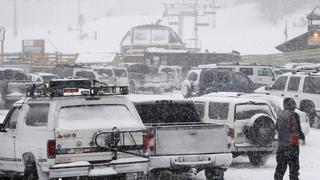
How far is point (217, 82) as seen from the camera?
31125 millimetres

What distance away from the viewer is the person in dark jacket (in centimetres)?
1300

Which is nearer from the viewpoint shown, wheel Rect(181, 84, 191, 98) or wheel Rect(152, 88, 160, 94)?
wheel Rect(181, 84, 191, 98)

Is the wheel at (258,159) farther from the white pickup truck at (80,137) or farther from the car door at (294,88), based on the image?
the car door at (294,88)

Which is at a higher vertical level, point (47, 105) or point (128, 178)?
point (47, 105)

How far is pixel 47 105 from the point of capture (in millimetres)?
11570

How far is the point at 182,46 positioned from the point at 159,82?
2673 cm

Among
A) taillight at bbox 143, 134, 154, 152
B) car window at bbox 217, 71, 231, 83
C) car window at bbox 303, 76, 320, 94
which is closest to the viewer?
taillight at bbox 143, 134, 154, 152

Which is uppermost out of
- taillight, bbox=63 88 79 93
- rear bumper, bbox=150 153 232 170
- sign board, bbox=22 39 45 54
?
sign board, bbox=22 39 45 54

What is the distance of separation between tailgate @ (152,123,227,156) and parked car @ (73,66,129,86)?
24.0 meters

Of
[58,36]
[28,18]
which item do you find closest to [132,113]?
[58,36]

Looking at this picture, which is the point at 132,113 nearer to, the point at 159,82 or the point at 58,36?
the point at 159,82

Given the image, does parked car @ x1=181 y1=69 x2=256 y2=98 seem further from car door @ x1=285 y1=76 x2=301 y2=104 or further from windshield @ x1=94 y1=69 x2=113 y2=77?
windshield @ x1=94 y1=69 x2=113 y2=77

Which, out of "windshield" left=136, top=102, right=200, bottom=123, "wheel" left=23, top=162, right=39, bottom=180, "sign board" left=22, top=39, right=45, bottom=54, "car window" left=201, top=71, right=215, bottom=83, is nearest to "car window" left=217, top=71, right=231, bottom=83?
"car window" left=201, top=71, right=215, bottom=83

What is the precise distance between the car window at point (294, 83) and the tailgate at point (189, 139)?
1230cm
